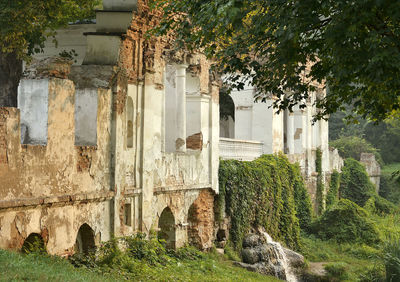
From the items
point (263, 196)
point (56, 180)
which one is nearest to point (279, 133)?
point (263, 196)

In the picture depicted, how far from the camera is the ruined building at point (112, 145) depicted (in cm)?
1043

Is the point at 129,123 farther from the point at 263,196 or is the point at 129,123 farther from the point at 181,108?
the point at 263,196

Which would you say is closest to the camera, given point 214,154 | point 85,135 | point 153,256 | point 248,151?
point 85,135

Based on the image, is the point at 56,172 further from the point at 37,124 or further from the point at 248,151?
the point at 248,151

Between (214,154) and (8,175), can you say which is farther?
(214,154)

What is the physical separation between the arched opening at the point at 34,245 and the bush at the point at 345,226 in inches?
586

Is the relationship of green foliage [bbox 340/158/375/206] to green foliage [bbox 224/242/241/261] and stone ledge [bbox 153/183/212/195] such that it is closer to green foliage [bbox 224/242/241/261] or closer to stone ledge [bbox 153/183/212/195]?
green foliage [bbox 224/242/241/261]

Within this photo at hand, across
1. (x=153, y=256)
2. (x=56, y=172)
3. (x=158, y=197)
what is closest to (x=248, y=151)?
(x=158, y=197)

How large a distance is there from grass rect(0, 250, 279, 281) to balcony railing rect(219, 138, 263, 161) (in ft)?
11.7

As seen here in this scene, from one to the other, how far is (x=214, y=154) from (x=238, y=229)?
210 cm

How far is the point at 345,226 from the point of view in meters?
24.1

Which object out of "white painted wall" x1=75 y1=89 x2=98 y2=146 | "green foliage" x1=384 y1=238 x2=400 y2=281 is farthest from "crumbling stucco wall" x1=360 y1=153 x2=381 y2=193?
"white painted wall" x1=75 y1=89 x2=98 y2=146

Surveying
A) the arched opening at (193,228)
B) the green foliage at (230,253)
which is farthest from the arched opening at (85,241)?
the green foliage at (230,253)

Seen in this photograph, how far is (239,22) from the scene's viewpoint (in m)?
9.35
